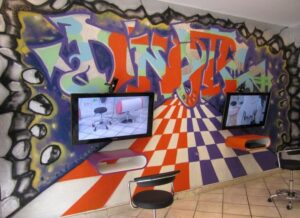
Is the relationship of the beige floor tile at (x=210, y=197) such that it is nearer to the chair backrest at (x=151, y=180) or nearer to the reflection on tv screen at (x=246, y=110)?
the reflection on tv screen at (x=246, y=110)

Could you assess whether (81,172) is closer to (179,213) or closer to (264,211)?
(179,213)

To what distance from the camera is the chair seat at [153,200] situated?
218 centimetres

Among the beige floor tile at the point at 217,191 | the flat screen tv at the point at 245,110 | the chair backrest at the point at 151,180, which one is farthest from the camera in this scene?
the beige floor tile at the point at 217,191

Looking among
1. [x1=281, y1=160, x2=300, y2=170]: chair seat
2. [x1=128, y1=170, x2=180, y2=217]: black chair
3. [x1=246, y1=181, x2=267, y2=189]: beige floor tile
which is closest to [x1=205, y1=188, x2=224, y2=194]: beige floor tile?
[x1=246, y1=181, x2=267, y2=189]: beige floor tile

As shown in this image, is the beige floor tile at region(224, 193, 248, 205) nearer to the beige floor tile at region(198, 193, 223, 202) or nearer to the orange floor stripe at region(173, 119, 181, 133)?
the beige floor tile at region(198, 193, 223, 202)

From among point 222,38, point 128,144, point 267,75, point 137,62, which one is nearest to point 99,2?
point 137,62

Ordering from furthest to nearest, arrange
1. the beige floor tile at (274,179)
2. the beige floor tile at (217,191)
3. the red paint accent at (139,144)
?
the beige floor tile at (274,179)
the beige floor tile at (217,191)
the red paint accent at (139,144)

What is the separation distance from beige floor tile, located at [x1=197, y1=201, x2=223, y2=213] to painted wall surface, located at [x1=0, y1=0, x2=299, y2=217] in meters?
0.30

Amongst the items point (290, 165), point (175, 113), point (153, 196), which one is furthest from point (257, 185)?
point (153, 196)

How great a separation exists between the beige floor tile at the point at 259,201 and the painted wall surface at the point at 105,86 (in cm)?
45

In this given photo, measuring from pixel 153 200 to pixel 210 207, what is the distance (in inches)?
46.9

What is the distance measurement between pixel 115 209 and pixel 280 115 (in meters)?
2.90

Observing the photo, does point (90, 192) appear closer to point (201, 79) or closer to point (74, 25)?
point (74, 25)

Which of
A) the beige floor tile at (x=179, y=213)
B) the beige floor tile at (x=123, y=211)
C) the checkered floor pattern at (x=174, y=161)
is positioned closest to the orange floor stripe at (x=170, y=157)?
the checkered floor pattern at (x=174, y=161)
